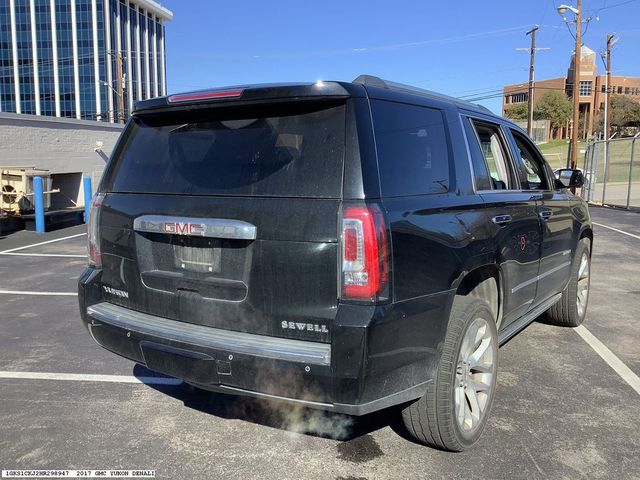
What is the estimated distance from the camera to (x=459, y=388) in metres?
3.27

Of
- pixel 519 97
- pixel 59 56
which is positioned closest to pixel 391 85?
pixel 519 97

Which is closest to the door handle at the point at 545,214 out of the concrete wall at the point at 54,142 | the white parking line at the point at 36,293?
the white parking line at the point at 36,293

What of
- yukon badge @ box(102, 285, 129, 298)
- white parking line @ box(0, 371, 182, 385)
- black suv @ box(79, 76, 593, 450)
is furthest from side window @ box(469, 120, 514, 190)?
A: white parking line @ box(0, 371, 182, 385)

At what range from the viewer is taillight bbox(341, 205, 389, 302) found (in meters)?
2.59

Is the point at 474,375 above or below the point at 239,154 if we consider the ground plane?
below

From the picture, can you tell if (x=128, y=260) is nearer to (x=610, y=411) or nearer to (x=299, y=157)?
(x=299, y=157)

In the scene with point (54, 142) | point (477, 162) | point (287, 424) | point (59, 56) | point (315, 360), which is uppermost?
point (59, 56)

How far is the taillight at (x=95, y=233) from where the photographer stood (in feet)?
11.3

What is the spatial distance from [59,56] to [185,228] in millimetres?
106515

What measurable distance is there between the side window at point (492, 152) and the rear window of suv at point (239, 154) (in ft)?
4.58

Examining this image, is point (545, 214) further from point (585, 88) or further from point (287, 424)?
point (585, 88)

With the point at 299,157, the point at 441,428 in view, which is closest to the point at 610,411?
the point at 441,428

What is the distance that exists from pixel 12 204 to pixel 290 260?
47.1 ft

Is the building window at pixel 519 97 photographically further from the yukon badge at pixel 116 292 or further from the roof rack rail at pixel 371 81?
the yukon badge at pixel 116 292
